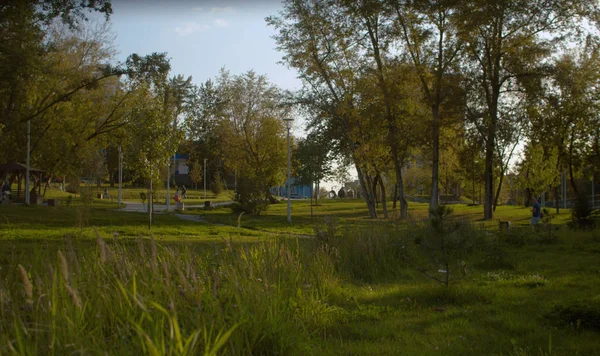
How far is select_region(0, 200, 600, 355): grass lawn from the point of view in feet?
12.0

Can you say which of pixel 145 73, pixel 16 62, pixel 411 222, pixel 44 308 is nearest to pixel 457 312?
pixel 44 308

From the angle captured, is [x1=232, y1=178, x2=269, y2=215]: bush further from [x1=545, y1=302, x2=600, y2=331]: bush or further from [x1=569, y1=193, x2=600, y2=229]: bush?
[x1=545, y1=302, x2=600, y2=331]: bush

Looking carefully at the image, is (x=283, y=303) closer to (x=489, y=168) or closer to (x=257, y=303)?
(x=257, y=303)

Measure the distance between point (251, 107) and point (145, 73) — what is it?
25.4 m

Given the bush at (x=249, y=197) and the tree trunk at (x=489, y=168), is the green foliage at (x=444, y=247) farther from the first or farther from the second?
the bush at (x=249, y=197)

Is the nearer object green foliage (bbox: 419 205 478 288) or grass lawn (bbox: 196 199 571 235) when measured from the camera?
green foliage (bbox: 419 205 478 288)

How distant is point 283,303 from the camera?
541 cm

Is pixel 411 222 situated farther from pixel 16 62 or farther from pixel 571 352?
pixel 16 62

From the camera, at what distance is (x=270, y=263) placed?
6.60m

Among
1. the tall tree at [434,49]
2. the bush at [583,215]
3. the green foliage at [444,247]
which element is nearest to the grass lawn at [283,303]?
the green foliage at [444,247]

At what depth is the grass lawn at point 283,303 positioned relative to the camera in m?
3.66

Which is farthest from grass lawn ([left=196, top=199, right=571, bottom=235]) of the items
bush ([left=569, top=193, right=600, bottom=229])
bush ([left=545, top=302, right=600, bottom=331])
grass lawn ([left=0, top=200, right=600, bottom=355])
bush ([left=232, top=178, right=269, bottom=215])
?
bush ([left=545, top=302, right=600, bottom=331])

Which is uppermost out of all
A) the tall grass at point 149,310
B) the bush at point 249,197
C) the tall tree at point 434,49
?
the tall tree at point 434,49

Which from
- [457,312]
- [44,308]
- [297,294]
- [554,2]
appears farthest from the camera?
[554,2]
